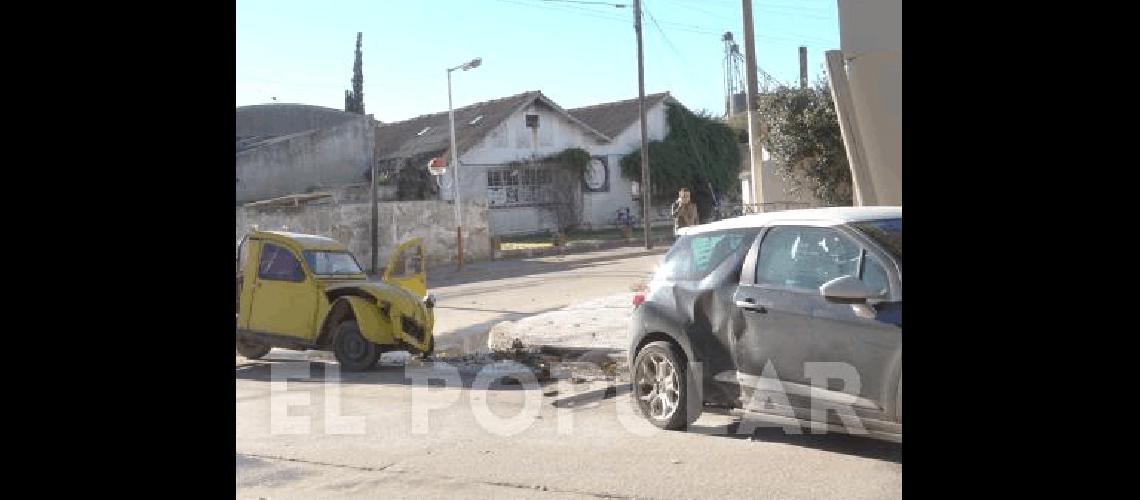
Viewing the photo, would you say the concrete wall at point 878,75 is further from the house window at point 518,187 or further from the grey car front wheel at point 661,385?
the house window at point 518,187

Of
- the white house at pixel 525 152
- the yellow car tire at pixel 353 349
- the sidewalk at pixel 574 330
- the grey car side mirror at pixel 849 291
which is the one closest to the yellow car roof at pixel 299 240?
the yellow car tire at pixel 353 349

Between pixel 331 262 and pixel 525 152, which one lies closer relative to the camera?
pixel 331 262

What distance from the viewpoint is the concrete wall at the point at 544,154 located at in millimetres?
42094

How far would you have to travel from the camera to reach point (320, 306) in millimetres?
12688

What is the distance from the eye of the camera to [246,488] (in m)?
6.55

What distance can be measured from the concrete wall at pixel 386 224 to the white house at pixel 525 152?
9.16 m

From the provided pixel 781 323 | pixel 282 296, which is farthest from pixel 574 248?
pixel 781 323

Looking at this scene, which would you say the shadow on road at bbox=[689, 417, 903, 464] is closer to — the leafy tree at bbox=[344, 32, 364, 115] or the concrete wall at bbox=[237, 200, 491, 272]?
the concrete wall at bbox=[237, 200, 491, 272]

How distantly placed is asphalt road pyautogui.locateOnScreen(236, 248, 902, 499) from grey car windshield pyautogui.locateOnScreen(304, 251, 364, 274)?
5.52 feet

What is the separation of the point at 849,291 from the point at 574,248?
27945mm

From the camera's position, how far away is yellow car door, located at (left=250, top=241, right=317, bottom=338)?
41.8 feet

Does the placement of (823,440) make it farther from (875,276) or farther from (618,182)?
(618,182)
